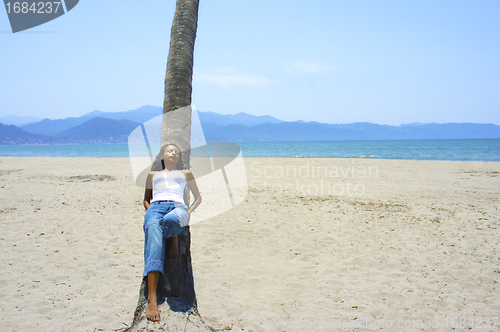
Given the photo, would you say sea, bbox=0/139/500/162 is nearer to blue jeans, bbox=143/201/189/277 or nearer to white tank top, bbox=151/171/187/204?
white tank top, bbox=151/171/187/204

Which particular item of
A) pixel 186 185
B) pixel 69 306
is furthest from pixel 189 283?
pixel 69 306

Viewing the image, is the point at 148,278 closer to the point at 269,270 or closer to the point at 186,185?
the point at 186,185

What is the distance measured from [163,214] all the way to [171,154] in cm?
70

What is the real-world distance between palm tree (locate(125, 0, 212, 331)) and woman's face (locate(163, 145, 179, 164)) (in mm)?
109

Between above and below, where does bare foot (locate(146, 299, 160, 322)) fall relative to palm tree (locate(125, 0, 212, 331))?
below

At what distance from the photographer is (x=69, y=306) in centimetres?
339

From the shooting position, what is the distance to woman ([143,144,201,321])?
9.11ft

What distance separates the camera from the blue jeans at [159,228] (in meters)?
2.77

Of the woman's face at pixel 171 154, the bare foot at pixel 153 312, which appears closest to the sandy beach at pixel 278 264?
the bare foot at pixel 153 312

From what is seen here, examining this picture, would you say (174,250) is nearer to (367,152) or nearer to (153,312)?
(153,312)

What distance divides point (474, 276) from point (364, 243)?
174 centimetres

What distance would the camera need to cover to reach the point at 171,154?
130 inches

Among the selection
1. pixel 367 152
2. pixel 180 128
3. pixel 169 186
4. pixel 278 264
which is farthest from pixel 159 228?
pixel 367 152

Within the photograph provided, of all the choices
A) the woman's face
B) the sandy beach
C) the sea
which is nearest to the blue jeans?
the woman's face
